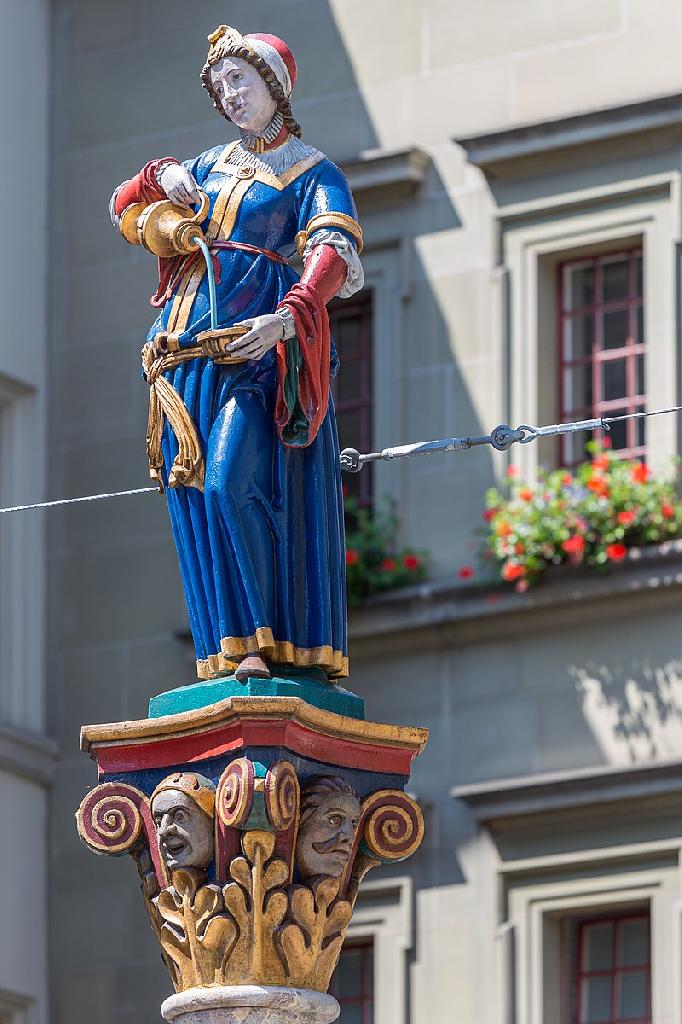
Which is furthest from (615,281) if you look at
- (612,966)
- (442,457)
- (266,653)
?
(266,653)

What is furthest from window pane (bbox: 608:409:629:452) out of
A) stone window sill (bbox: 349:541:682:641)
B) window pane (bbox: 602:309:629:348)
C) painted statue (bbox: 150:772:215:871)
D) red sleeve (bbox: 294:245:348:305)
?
painted statue (bbox: 150:772:215:871)

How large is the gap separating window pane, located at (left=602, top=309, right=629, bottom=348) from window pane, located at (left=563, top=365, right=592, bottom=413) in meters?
0.17

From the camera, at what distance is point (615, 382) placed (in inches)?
716

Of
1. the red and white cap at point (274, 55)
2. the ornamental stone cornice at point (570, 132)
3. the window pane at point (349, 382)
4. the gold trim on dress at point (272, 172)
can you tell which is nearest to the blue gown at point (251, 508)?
the gold trim on dress at point (272, 172)

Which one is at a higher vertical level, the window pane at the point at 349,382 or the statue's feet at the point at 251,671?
the window pane at the point at 349,382

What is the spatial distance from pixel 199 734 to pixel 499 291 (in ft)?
29.4

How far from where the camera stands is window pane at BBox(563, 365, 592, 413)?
18281 millimetres

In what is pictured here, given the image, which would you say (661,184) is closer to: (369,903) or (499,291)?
(499,291)

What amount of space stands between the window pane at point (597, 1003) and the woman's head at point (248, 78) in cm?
801

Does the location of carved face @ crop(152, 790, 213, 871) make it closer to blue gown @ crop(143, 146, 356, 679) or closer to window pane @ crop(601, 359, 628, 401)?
blue gown @ crop(143, 146, 356, 679)

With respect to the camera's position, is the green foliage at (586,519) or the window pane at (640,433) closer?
the green foliage at (586,519)

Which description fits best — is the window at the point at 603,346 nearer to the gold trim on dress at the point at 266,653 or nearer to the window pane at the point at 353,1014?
the window pane at the point at 353,1014

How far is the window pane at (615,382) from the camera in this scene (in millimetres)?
18172

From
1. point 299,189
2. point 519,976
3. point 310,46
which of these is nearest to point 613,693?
point 519,976
